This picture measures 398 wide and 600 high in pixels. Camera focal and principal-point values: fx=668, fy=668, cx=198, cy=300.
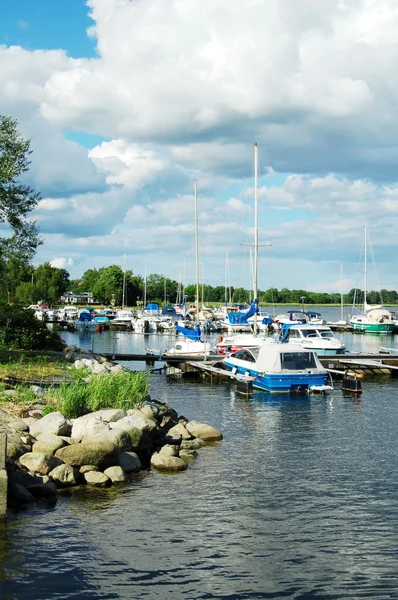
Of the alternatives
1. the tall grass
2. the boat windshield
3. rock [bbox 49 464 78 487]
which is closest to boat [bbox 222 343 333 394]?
the tall grass

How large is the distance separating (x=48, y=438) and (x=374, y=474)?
9006 mm

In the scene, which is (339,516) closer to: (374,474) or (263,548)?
(263,548)

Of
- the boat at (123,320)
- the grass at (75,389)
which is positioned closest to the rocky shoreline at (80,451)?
the grass at (75,389)

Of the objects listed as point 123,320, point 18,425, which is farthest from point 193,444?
point 123,320

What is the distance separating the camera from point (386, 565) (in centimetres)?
1215

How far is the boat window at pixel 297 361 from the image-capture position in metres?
36.0

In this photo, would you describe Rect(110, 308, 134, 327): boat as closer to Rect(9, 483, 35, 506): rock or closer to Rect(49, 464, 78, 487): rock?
Rect(49, 464, 78, 487): rock

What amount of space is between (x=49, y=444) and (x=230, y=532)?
6126 mm

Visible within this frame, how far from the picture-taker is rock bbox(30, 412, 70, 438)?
18562 millimetres

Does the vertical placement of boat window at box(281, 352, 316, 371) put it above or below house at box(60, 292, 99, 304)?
below

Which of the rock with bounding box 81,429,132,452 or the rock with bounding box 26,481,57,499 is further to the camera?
the rock with bounding box 81,429,132,452

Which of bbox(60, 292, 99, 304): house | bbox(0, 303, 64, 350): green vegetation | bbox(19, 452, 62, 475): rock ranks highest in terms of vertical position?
bbox(60, 292, 99, 304): house

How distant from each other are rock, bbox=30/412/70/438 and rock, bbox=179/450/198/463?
369cm

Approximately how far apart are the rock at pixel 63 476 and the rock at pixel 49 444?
3.04 ft
